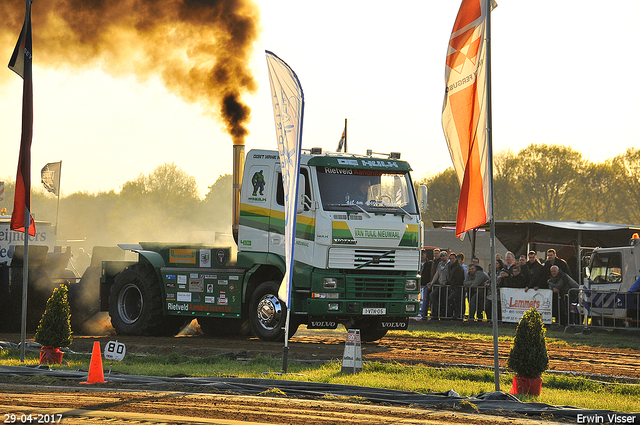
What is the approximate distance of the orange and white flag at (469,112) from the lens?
8.98 metres

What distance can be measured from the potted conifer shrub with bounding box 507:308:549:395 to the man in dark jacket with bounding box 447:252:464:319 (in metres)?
11.7

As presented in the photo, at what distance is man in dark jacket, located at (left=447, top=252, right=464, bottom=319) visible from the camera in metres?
20.7

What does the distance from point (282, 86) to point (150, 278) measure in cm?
723

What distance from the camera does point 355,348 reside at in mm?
10922

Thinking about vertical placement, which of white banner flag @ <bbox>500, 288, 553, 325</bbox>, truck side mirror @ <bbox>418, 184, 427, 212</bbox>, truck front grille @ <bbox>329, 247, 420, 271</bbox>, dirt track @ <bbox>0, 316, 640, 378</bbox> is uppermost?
truck side mirror @ <bbox>418, 184, 427, 212</bbox>

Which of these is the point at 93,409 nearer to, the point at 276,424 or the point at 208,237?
the point at 276,424

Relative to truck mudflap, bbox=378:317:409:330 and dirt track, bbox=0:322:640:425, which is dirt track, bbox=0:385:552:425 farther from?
truck mudflap, bbox=378:317:409:330

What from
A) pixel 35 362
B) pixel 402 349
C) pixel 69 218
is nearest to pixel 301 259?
pixel 402 349

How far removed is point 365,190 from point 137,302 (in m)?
5.91

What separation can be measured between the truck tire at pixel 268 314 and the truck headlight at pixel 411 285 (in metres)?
2.15

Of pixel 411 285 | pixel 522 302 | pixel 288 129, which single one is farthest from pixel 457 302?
pixel 288 129

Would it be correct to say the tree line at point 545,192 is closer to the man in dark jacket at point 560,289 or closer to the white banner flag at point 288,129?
the man in dark jacket at point 560,289

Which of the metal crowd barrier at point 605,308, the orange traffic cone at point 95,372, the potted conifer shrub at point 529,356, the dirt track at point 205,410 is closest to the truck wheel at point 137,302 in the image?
the orange traffic cone at point 95,372

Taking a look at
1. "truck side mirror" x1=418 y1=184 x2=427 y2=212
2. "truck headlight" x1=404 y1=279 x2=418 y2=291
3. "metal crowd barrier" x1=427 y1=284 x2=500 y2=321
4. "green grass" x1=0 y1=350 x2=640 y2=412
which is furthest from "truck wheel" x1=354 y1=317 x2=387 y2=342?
"metal crowd barrier" x1=427 y1=284 x2=500 y2=321
